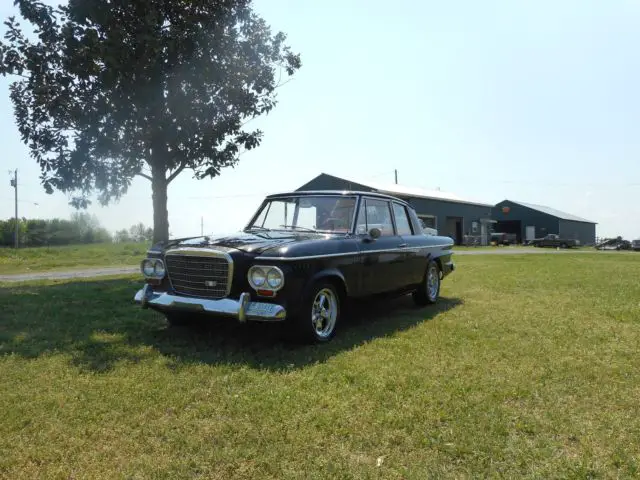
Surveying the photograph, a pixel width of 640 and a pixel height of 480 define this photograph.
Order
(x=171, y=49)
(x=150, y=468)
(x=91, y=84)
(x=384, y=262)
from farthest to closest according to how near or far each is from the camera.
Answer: (x=91, y=84) → (x=171, y=49) → (x=384, y=262) → (x=150, y=468)

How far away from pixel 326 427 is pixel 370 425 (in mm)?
285

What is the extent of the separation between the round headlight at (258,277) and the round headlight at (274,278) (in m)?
0.07

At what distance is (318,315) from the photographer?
5.07 m

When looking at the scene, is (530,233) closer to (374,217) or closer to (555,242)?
(555,242)

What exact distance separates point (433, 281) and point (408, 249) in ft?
4.27

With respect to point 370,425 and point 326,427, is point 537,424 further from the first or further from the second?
point 326,427

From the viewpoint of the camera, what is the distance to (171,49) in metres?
10.5

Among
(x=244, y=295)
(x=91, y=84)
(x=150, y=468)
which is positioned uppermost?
(x=91, y=84)

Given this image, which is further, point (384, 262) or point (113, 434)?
point (384, 262)

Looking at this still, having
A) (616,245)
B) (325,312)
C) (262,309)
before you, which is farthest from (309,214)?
(616,245)

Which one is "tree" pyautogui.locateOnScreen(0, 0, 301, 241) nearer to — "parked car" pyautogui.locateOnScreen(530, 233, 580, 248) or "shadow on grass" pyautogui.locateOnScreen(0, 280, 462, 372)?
"shadow on grass" pyautogui.locateOnScreen(0, 280, 462, 372)

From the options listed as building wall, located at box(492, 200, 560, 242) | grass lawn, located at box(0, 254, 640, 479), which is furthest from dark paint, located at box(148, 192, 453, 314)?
building wall, located at box(492, 200, 560, 242)

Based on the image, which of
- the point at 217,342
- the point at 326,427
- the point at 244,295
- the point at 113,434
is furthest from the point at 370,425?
the point at 217,342

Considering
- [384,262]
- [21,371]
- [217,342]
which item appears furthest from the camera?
[384,262]
